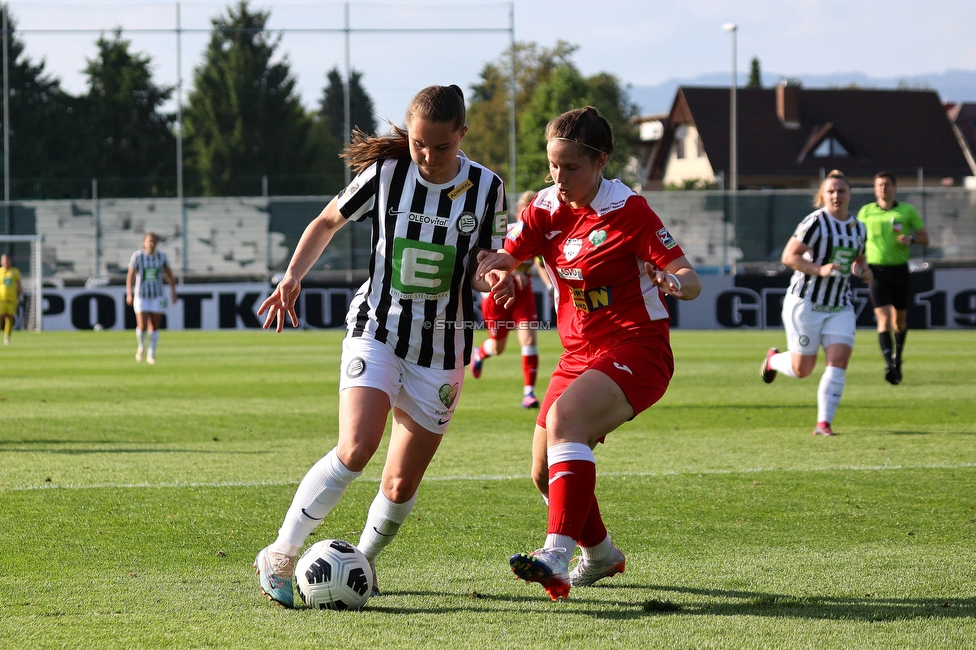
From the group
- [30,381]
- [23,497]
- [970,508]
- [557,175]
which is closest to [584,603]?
[557,175]

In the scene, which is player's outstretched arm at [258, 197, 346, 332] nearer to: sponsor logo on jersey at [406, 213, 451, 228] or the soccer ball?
sponsor logo on jersey at [406, 213, 451, 228]

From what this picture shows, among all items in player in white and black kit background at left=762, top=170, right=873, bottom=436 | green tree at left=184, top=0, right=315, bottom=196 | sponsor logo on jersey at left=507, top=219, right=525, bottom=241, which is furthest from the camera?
green tree at left=184, top=0, right=315, bottom=196

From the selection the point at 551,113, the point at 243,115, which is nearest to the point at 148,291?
the point at 243,115

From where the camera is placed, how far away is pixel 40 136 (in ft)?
105

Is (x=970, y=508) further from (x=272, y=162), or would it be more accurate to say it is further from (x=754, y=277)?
(x=272, y=162)

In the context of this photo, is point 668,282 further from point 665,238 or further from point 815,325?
point 815,325

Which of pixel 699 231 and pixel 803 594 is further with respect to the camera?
pixel 699 231

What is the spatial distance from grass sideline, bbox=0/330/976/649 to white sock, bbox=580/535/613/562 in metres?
0.13

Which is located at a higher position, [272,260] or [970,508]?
[272,260]

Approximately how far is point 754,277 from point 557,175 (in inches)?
866

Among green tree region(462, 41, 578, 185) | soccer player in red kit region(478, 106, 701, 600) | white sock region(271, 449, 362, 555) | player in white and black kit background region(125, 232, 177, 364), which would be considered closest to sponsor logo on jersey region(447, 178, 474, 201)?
soccer player in red kit region(478, 106, 701, 600)

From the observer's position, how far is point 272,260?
2858 centimetres

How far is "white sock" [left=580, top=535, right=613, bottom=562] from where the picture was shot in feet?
14.4

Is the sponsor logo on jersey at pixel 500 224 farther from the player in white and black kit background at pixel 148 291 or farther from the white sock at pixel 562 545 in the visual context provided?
the player in white and black kit background at pixel 148 291
